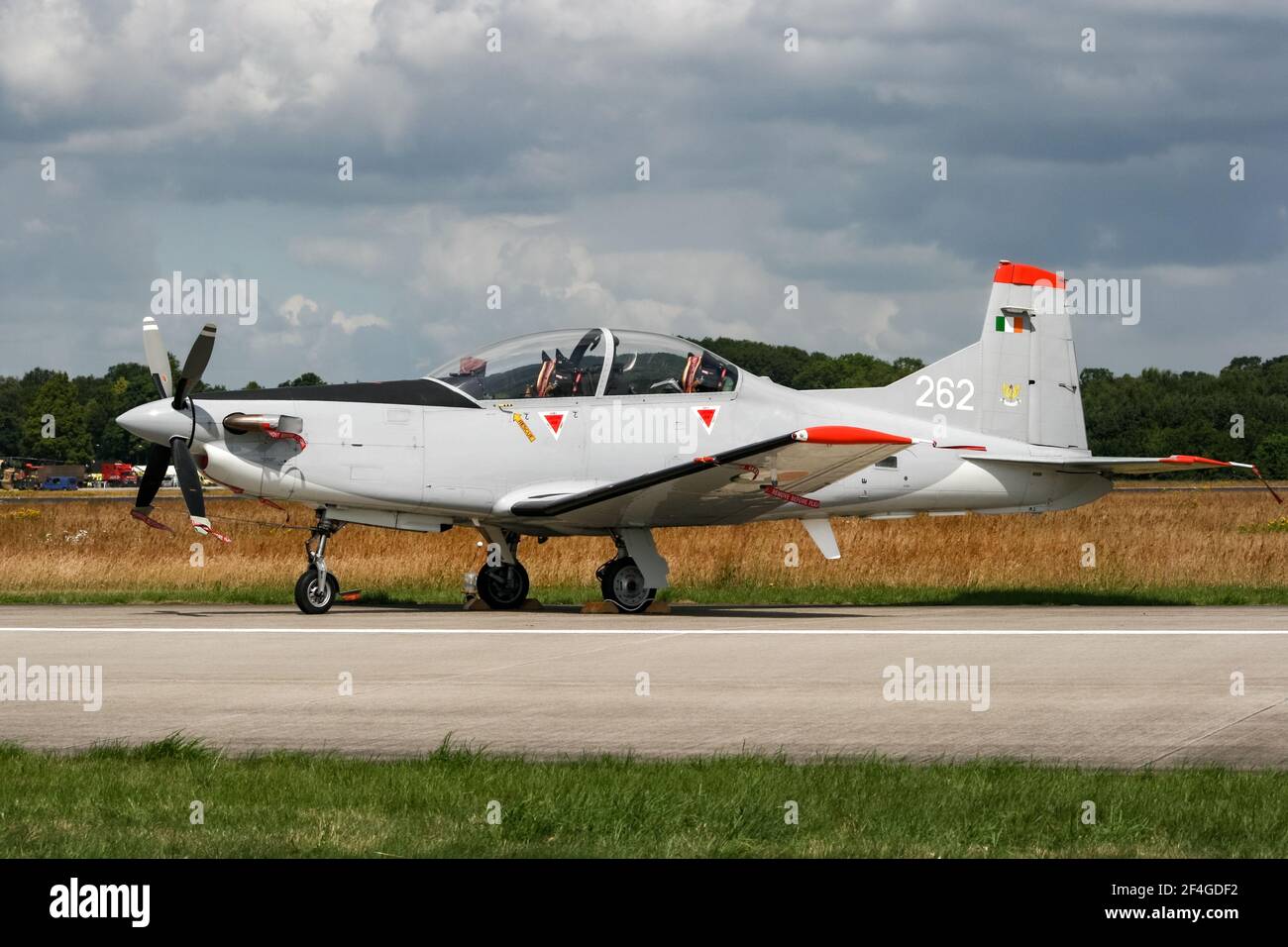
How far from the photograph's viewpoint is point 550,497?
16.0 metres

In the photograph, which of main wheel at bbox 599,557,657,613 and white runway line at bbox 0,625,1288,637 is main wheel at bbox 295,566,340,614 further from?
main wheel at bbox 599,557,657,613

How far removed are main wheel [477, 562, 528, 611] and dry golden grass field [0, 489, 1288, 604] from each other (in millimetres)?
1971

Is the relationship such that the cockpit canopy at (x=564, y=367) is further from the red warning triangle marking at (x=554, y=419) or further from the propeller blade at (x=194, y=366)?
the propeller blade at (x=194, y=366)

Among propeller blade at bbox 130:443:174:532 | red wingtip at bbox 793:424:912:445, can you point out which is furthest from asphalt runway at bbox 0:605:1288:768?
red wingtip at bbox 793:424:912:445

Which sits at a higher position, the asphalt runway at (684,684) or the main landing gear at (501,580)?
the main landing gear at (501,580)

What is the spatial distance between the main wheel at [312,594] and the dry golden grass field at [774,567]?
295 centimetres

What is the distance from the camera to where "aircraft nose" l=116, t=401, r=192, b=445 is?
48.8ft

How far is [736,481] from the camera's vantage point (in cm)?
1552

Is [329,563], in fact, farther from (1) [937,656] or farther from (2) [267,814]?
(2) [267,814]

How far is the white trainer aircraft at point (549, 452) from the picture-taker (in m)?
15.1

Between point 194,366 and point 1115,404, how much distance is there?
73236mm

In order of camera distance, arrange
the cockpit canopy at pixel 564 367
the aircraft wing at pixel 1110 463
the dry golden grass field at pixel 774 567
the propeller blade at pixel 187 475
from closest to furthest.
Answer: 1. the propeller blade at pixel 187 475
2. the cockpit canopy at pixel 564 367
3. the aircraft wing at pixel 1110 463
4. the dry golden grass field at pixel 774 567

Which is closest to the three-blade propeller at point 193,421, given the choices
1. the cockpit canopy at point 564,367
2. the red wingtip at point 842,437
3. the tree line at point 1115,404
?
the cockpit canopy at point 564,367

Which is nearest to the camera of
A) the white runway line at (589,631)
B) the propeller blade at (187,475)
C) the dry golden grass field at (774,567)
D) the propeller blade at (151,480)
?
the white runway line at (589,631)
